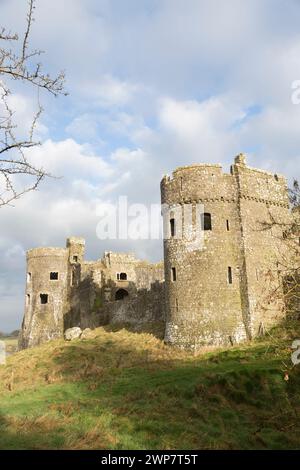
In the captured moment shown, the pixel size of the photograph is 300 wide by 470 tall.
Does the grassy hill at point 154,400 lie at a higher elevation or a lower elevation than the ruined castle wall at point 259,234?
lower

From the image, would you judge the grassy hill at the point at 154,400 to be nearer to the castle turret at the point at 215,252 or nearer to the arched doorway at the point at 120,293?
the castle turret at the point at 215,252

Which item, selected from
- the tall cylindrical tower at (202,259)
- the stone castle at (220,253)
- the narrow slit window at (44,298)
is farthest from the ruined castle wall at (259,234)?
the narrow slit window at (44,298)

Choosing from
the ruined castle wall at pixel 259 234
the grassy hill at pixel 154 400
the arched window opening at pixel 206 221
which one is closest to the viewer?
the grassy hill at pixel 154 400

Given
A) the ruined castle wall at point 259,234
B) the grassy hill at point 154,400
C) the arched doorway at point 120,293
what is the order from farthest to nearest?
the arched doorway at point 120,293 < the ruined castle wall at point 259,234 < the grassy hill at point 154,400

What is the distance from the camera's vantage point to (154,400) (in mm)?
16453

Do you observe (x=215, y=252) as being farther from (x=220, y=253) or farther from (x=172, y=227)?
(x=172, y=227)

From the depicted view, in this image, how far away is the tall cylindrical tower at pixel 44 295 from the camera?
1818 inches

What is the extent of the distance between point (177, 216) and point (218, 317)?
22.6ft

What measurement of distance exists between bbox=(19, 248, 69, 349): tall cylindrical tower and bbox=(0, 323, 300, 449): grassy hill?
796 inches

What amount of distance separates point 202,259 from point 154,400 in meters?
11.8

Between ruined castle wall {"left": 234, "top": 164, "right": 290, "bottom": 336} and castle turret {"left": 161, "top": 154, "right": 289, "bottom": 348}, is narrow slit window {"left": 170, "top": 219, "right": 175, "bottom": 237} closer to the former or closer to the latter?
castle turret {"left": 161, "top": 154, "right": 289, "bottom": 348}
